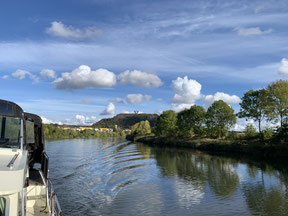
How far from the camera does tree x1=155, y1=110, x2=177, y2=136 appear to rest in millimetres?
81562

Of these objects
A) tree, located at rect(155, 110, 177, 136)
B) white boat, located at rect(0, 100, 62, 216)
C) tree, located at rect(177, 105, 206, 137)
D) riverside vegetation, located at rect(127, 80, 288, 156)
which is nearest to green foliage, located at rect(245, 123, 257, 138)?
riverside vegetation, located at rect(127, 80, 288, 156)

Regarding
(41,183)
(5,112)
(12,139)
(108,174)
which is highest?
(5,112)

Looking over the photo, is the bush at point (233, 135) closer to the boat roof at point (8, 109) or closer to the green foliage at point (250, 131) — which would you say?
the green foliage at point (250, 131)

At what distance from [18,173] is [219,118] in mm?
60238

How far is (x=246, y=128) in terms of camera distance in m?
50.1

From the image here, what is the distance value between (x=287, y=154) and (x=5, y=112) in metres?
37.7

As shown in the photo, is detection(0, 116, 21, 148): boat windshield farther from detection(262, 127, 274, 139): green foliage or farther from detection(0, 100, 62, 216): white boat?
detection(262, 127, 274, 139): green foliage

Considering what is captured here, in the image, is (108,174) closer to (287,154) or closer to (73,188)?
(73,188)

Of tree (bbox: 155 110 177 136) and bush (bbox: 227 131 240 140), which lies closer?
bush (bbox: 227 131 240 140)

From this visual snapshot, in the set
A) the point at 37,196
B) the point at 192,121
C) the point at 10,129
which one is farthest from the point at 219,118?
the point at 10,129

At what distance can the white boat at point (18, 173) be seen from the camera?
4750 millimetres

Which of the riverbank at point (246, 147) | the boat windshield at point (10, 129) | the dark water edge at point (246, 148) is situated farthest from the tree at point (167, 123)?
the boat windshield at point (10, 129)

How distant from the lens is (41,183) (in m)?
9.94

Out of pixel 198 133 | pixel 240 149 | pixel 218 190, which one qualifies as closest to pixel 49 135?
pixel 198 133
